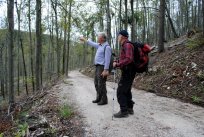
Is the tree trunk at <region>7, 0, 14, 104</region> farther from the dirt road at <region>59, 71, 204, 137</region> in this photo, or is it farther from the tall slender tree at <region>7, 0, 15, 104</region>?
the dirt road at <region>59, 71, 204, 137</region>

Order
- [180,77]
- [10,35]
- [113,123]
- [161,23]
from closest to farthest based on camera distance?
[113,123]
[180,77]
[10,35]
[161,23]

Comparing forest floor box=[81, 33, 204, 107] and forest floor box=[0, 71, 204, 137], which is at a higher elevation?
forest floor box=[81, 33, 204, 107]

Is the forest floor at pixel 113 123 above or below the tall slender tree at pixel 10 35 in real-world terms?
below

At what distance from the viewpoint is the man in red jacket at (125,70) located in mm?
6758

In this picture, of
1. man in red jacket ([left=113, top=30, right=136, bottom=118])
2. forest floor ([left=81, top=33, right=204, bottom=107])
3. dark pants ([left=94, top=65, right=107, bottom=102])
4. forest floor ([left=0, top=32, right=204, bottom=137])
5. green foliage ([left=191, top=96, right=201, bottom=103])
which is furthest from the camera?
forest floor ([left=81, top=33, right=204, bottom=107])

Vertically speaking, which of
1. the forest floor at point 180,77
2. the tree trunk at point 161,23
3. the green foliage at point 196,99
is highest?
the tree trunk at point 161,23

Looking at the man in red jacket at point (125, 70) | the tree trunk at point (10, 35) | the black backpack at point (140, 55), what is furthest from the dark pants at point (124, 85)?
the tree trunk at point (10, 35)

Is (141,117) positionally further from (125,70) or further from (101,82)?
(101,82)

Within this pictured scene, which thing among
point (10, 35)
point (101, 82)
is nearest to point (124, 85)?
point (101, 82)

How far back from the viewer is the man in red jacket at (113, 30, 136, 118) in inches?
266

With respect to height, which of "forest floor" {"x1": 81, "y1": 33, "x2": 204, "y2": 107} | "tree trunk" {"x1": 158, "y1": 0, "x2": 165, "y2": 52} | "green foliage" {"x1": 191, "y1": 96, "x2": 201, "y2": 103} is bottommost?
"green foliage" {"x1": 191, "y1": 96, "x2": 201, "y2": 103}

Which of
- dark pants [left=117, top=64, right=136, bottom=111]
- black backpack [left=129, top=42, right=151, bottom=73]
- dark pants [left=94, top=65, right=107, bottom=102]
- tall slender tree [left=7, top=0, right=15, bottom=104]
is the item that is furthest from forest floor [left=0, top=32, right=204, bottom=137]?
tall slender tree [left=7, top=0, right=15, bottom=104]

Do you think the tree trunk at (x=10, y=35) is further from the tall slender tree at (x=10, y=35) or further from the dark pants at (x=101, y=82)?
the dark pants at (x=101, y=82)

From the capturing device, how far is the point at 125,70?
6.99 meters
